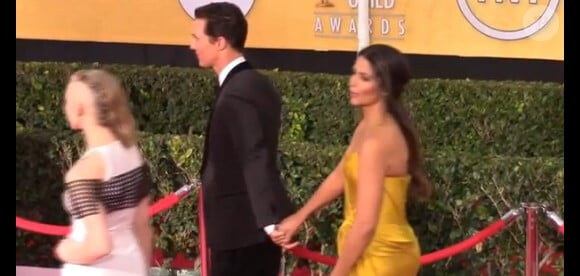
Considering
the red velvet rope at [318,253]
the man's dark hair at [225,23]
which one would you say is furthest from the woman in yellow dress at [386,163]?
the red velvet rope at [318,253]

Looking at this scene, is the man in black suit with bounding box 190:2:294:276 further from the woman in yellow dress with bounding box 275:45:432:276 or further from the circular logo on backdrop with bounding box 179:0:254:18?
the circular logo on backdrop with bounding box 179:0:254:18

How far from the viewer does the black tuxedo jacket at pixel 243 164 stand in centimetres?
489

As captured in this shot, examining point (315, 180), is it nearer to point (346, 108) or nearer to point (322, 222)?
point (322, 222)

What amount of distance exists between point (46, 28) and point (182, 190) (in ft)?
20.5

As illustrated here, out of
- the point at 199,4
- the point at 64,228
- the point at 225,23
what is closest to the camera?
the point at 225,23

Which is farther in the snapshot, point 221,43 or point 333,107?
point 333,107

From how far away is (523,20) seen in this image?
35.6 ft

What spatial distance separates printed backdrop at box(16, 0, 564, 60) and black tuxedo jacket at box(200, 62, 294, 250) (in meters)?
6.16

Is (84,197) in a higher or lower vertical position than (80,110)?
lower

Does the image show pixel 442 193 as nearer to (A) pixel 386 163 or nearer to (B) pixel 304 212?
(B) pixel 304 212

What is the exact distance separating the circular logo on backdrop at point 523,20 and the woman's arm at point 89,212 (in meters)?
7.08

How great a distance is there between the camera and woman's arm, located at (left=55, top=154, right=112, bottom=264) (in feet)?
13.8

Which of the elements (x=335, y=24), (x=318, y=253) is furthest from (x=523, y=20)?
(x=318, y=253)

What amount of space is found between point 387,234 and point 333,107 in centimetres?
599
